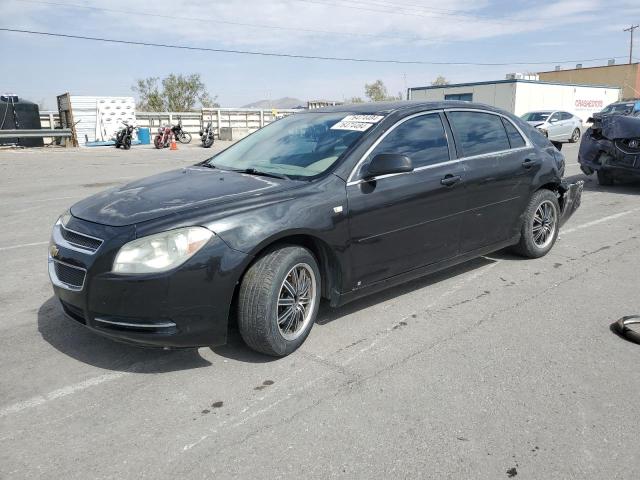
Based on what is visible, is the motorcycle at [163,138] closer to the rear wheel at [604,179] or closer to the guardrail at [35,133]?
the guardrail at [35,133]

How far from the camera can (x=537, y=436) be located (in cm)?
278

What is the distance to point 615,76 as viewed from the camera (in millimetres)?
60188

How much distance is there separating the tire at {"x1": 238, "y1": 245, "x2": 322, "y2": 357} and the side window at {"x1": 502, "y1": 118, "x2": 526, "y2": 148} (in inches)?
109

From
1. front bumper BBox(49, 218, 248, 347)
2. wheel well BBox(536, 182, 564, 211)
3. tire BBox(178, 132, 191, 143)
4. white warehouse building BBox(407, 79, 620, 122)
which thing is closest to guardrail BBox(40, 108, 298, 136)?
tire BBox(178, 132, 191, 143)

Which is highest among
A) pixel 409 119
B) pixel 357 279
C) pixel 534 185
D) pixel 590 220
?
pixel 409 119

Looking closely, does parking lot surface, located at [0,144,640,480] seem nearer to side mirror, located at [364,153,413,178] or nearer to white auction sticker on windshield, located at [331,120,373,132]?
side mirror, located at [364,153,413,178]

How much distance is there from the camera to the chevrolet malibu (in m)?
3.16

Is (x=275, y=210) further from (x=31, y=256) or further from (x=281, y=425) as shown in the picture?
(x=31, y=256)

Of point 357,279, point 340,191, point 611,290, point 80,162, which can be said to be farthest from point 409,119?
point 80,162

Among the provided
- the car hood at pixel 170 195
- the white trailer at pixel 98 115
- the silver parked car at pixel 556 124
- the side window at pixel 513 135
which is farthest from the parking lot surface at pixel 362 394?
the white trailer at pixel 98 115

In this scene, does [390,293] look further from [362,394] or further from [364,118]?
[362,394]

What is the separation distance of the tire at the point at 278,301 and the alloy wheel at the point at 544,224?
9.83 ft

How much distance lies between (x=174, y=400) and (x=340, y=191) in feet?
5.62

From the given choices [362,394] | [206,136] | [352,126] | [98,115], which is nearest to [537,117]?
[206,136]
